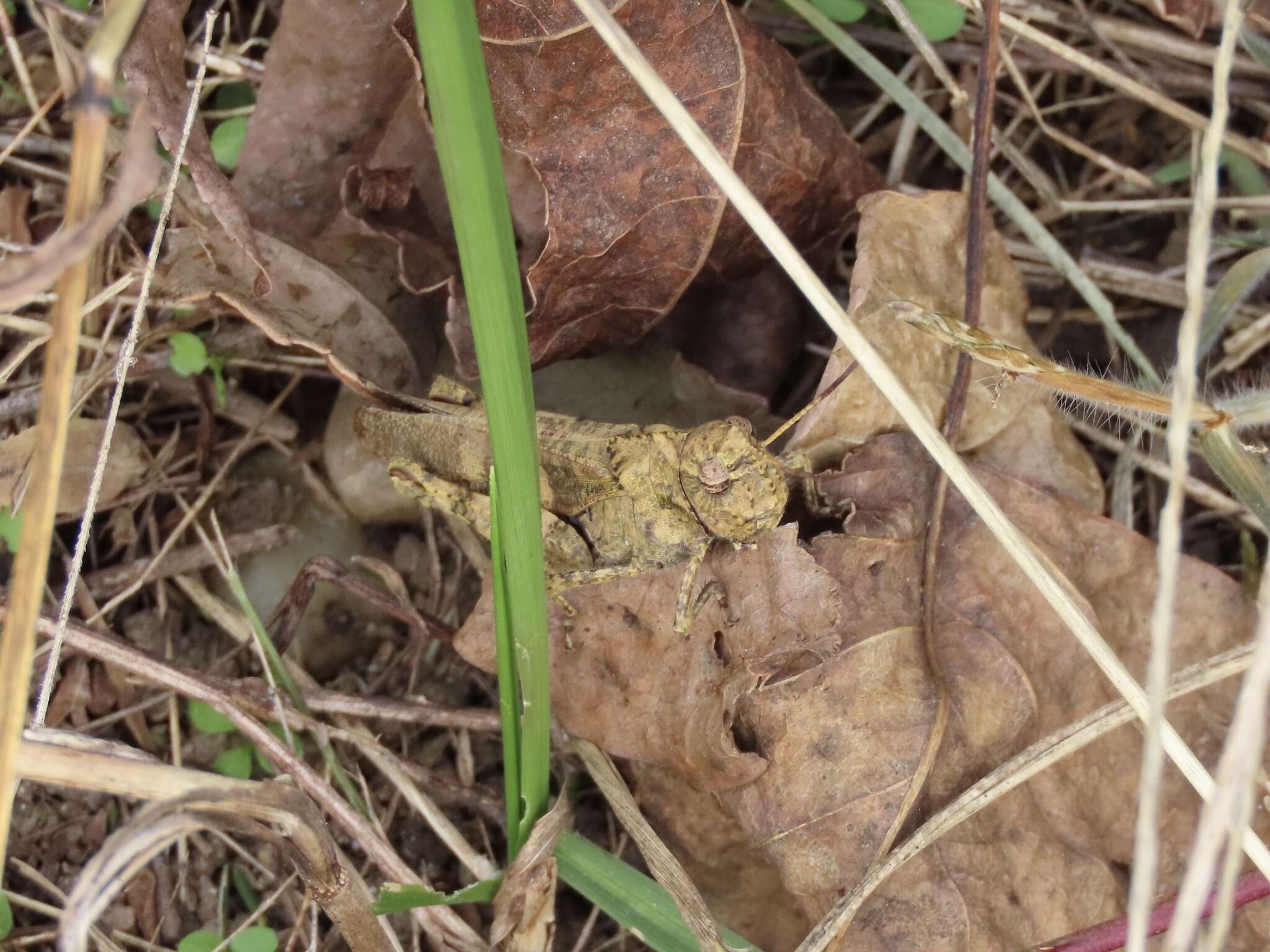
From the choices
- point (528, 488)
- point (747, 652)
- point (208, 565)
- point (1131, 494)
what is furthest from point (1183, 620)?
point (208, 565)

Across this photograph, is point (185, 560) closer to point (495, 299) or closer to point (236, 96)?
point (236, 96)

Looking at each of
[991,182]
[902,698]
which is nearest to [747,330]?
[991,182]

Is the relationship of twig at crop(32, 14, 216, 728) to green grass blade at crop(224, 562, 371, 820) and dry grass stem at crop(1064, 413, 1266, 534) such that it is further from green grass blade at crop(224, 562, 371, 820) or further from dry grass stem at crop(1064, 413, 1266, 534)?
dry grass stem at crop(1064, 413, 1266, 534)

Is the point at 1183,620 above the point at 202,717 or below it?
above

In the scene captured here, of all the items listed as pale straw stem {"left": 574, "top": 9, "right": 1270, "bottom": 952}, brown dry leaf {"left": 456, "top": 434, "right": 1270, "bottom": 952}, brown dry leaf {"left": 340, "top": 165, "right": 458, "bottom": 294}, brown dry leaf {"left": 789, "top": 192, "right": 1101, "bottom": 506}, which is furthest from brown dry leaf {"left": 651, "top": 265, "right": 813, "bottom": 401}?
pale straw stem {"left": 574, "top": 9, "right": 1270, "bottom": 952}

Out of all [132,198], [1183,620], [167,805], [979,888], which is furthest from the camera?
[1183,620]

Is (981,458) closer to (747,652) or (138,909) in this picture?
(747,652)

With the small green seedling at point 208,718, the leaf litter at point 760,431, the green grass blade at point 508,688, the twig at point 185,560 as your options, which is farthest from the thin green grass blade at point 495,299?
the twig at point 185,560

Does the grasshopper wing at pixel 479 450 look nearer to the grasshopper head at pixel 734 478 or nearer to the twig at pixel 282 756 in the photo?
the grasshopper head at pixel 734 478
